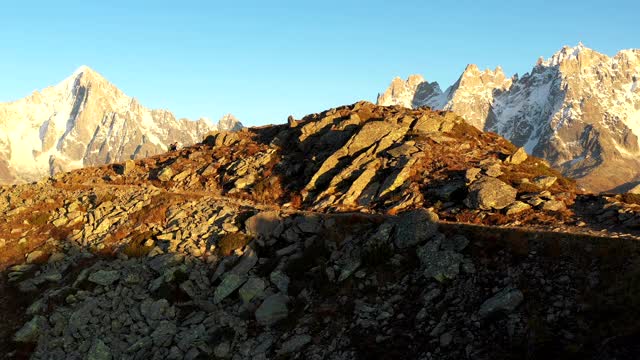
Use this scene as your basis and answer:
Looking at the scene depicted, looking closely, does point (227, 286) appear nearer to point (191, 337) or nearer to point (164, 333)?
point (191, 337)

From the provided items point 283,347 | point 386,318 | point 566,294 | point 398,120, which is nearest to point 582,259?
point 566,294

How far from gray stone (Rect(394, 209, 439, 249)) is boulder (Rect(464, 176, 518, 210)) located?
748 cm

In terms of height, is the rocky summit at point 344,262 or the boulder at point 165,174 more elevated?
the boulder at point 165,174

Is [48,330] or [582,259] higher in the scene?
[582,259]

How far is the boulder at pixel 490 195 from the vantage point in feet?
90.1

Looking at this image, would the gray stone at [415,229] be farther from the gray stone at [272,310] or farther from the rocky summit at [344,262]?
the gray stone at [272,310]

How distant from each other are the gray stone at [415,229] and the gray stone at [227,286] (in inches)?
321

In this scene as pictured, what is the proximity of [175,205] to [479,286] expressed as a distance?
21.9m

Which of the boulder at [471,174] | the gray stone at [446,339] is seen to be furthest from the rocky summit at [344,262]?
the boulder at [471,174]

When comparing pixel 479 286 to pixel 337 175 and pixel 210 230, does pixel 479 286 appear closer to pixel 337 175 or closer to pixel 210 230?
pixel 210 230

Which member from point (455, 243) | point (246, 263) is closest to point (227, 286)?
point (246, 263)

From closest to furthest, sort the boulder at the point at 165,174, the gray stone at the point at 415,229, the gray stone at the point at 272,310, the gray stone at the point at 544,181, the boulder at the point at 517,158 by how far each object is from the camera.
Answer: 1. the gray stone at the point at 272,310
2. the gray stone at the point at 415,229
3. the gray stone at the point at 544,181
4. the boulder at the point at 517,158
5. the boulder at the point at 165,174

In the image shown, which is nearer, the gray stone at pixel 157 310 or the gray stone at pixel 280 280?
the gray stone at pixel 280 280

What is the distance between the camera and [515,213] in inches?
1048
